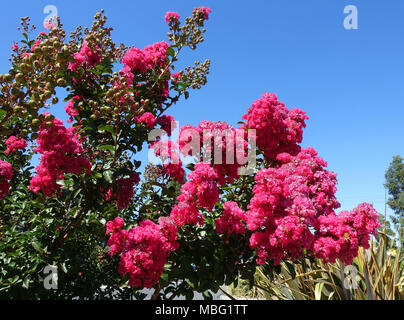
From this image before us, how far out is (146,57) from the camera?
10.0ft

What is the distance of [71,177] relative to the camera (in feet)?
8.66

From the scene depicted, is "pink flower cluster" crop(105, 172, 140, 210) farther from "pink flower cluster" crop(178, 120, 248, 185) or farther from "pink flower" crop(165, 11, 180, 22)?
"pink flower" crop(165, 11, 180, 22)

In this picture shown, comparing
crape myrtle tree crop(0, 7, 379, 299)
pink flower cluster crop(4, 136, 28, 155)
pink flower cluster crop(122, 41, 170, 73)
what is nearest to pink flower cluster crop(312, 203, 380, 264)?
crape myrtle tree crop(0, 7, 379, 299)

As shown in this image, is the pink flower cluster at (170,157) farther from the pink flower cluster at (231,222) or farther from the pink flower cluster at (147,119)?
the pink flower cluster at (231,222)

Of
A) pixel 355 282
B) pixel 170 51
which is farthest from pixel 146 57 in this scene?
pixel 355 282

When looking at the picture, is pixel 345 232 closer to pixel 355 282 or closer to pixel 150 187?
pixel 150 187

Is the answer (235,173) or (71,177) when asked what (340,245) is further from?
(71,177)

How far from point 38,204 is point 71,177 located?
371mm

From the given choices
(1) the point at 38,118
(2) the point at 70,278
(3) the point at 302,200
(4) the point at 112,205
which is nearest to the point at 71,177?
(4) the point at 112,205

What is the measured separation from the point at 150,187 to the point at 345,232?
1.73 m

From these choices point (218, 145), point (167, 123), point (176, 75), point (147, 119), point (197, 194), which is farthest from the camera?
point (176, 75)

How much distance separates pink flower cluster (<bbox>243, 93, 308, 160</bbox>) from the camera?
9.24 feet

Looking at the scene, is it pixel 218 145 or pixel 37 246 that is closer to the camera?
pixel 37 246

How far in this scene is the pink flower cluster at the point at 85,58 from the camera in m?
2.90
